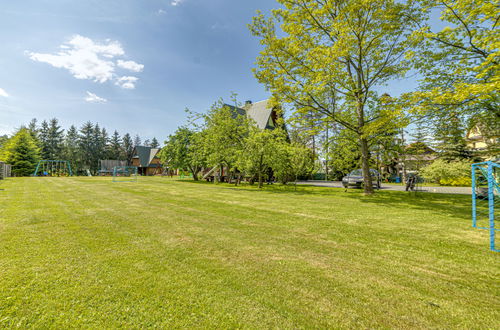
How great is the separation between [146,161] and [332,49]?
57589 millimetres

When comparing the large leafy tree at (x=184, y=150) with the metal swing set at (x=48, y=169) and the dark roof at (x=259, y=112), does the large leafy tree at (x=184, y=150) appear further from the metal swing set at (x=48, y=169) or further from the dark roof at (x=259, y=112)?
the metal swing set at (x=48, y=169)

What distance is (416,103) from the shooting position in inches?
395

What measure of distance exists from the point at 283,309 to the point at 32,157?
52612mm

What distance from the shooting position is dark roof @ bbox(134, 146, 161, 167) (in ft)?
192

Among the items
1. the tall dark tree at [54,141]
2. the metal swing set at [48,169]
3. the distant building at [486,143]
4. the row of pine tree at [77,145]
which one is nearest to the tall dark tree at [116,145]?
the row of pine tree at [77,145]

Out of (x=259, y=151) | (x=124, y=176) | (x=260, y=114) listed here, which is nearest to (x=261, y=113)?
(x=260, y=114)

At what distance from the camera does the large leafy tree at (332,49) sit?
42.2 feet

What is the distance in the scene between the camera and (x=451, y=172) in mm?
23844

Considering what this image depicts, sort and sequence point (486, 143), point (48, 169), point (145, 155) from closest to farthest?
point (486, 143), point (48, 169), point (145, 155)

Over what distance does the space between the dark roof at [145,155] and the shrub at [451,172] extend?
57.2 meters

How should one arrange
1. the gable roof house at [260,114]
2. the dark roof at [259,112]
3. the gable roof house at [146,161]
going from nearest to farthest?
the gable roof house at [260,114] → the dark roof at [259,112] → the gable roof house at [146,161]

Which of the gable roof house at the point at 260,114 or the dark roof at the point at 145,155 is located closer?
the gable roof house at the point at 260,114

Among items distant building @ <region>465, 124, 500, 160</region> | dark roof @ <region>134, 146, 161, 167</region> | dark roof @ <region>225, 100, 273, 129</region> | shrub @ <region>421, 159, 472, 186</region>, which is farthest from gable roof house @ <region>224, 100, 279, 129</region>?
dark roof @ <region>134, 146, 161, 167</region>

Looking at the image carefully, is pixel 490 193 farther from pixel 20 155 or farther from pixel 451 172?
pixel 20 155
